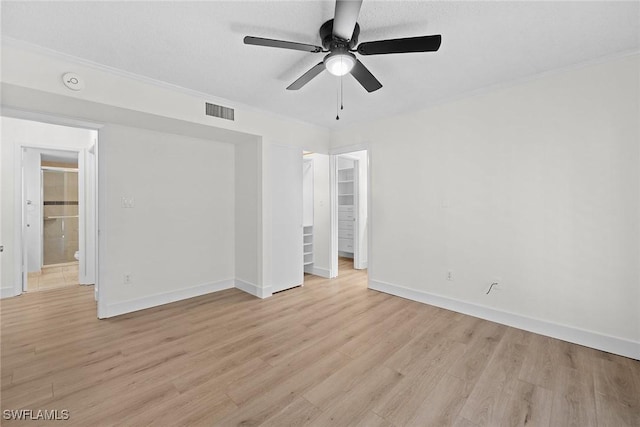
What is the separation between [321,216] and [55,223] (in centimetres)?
576

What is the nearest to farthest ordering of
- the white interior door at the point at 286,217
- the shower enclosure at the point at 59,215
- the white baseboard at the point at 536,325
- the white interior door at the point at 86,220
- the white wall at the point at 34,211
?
the white baseboard at the point at 536,325, the white interior door at the point at 286,217, the white interior door at the point at 86,220, the white wall at the point at 34,211, the shower enclosure at the point at 59,215

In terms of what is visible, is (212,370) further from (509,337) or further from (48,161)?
(48,161)

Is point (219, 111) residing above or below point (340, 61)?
above

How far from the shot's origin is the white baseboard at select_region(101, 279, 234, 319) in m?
3.08

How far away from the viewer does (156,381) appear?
77.0 inches

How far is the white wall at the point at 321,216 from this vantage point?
4.75 metres

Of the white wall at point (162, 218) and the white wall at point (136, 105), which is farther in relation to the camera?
the white wall at point (162, 218)

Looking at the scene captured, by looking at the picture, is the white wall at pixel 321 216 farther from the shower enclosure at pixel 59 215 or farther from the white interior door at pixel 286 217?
the shower enclosure at pixel 59 215

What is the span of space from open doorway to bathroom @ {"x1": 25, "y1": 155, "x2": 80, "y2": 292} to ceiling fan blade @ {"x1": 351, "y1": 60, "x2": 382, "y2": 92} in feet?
17.9

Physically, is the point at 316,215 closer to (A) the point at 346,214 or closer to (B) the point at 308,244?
(B) the point at 308,244

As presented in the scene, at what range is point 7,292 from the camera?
3.60m

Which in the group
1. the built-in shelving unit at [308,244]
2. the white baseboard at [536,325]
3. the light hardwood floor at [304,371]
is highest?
the built-in shelving unit at [308,244]

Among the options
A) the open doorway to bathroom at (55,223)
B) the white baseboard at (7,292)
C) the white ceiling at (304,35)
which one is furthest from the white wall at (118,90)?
the open doorway to bathroom at (55,223)

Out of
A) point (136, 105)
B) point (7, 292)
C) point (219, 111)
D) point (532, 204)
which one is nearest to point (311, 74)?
point (219, 111)
